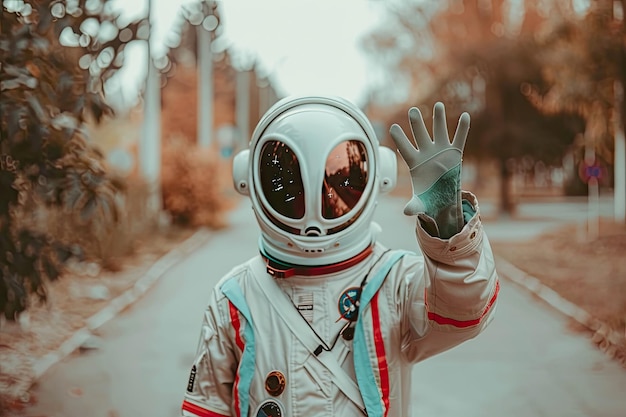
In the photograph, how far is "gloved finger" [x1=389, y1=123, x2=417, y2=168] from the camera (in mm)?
2064

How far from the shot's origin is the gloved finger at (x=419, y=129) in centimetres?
206

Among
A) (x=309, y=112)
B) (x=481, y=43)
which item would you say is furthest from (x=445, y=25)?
(x=309, y=112)

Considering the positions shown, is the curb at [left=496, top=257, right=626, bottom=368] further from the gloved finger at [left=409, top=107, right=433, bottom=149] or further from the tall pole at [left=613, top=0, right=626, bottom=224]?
the gloved finger at [left=409, top=107, right=433, bottom=149]

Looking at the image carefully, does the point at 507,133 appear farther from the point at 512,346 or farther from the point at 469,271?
the point at 469,271

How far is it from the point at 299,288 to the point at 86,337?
6.41 m

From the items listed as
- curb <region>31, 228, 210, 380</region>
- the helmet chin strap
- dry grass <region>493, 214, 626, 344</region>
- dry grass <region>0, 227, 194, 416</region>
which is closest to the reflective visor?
the helmet chin strap

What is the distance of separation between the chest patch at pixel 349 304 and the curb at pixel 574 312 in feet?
18.5

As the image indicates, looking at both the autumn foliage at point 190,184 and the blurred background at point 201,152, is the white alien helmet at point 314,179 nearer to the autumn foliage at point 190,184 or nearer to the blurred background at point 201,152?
the blurred background at point 201,152

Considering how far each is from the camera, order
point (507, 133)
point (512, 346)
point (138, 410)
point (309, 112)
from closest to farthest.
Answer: point (309, 112)
point (138, 410)
point (512, 346)
point (507, 133)

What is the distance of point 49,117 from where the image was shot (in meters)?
4.87

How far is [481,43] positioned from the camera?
75.7ft

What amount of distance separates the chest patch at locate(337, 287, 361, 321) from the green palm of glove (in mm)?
416

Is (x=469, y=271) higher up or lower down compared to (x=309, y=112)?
lower down

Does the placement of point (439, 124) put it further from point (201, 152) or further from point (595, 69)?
point (201, 152)
